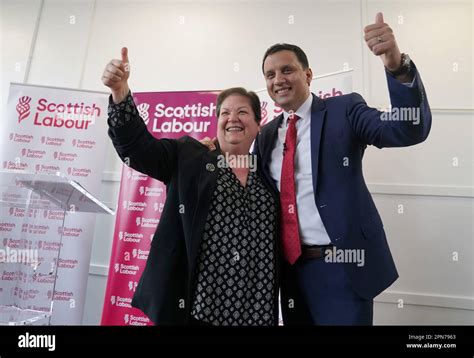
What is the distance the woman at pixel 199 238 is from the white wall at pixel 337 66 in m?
1.23

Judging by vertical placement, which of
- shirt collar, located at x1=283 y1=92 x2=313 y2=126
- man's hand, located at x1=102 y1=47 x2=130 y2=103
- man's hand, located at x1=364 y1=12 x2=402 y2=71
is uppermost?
man's hand, located at x1=364 y1=12 x2=402 y2=71

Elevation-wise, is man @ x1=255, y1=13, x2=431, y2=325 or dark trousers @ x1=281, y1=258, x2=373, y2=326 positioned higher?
man @ x1=255, y1=13, x2=431, y2=325

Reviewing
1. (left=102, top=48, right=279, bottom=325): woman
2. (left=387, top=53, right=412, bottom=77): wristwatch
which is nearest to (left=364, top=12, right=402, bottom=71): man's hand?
(left=387, top=53, right=412, bottom=77): wristwatch

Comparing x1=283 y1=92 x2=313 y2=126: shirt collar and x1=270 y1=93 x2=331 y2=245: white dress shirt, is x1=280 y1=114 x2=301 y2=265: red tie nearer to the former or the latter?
x1=270 y1=93 x2=331 y2=245: white dress shirt

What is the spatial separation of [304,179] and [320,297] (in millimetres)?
377

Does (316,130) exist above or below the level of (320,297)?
above

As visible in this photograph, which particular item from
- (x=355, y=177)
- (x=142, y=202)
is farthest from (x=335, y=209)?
(x=142, y=202)

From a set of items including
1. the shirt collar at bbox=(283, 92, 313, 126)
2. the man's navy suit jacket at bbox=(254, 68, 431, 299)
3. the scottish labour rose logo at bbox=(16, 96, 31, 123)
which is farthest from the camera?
the scottish labour rose logo at bbox=(16, 96, 31, 123)

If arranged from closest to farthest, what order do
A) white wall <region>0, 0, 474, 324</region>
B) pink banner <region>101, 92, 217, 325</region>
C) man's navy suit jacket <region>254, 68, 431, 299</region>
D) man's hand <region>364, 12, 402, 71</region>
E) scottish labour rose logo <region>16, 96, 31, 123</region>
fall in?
man's hand <region>364, 12, 402, 71</region>
man's navy suit jacket <region>254, 68, 431, 299</region>
white wall <region>0, 0, 474, 324</region>
pink banner <region>101, 92, 217, 325</region>
scottish labour rose logo <region>16, 96, 31, 123</region>

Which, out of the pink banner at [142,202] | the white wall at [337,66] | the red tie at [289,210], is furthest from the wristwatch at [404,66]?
the pink banner at [142,202]

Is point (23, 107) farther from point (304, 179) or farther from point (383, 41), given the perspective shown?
point (383, 41)

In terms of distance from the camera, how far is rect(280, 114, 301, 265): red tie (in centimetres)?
103

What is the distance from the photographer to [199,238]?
3.09 ft

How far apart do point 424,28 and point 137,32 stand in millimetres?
1722
